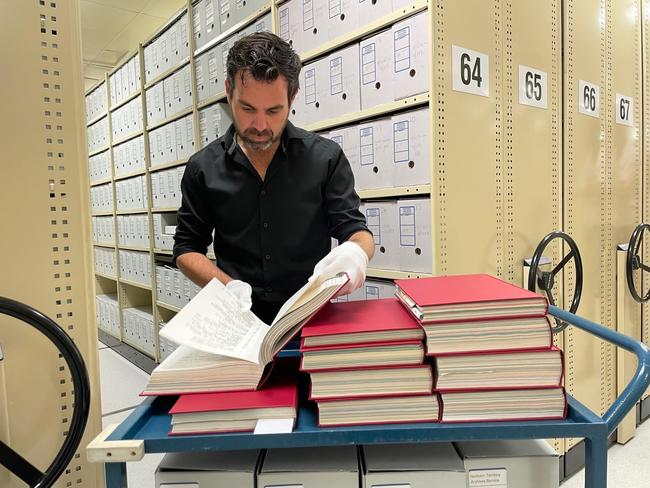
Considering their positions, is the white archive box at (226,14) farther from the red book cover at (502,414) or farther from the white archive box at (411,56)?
the red book cover at (502,414)

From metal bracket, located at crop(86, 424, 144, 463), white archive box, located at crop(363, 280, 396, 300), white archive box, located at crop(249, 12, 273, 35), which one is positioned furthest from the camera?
white archive box, located at crop(249, 12, 273, 35)

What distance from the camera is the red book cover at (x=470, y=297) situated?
2.17ft

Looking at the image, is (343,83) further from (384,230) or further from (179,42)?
(179,42)

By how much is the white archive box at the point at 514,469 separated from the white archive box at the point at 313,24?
1824 millimetres

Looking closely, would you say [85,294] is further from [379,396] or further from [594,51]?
[594,51]

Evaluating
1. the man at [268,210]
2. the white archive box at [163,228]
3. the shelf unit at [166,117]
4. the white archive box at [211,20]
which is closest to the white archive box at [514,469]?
the man at [268,210]

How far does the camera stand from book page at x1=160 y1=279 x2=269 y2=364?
0.72 metres

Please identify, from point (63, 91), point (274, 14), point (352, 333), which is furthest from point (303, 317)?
point (274, 14)

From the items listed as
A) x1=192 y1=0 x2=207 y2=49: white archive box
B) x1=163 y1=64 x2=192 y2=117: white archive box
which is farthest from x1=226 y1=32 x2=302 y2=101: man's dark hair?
x1=163 y1=64 x2=192 y2=117: white archive box

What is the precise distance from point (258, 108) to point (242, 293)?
49cm

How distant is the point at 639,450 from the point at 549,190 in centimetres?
145

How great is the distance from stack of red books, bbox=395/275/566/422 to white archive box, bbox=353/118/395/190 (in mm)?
1194

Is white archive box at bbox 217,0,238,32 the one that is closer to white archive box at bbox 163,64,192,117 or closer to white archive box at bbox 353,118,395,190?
white archive box at bbox 163,64,192,117

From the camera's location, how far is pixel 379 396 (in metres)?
0.67
